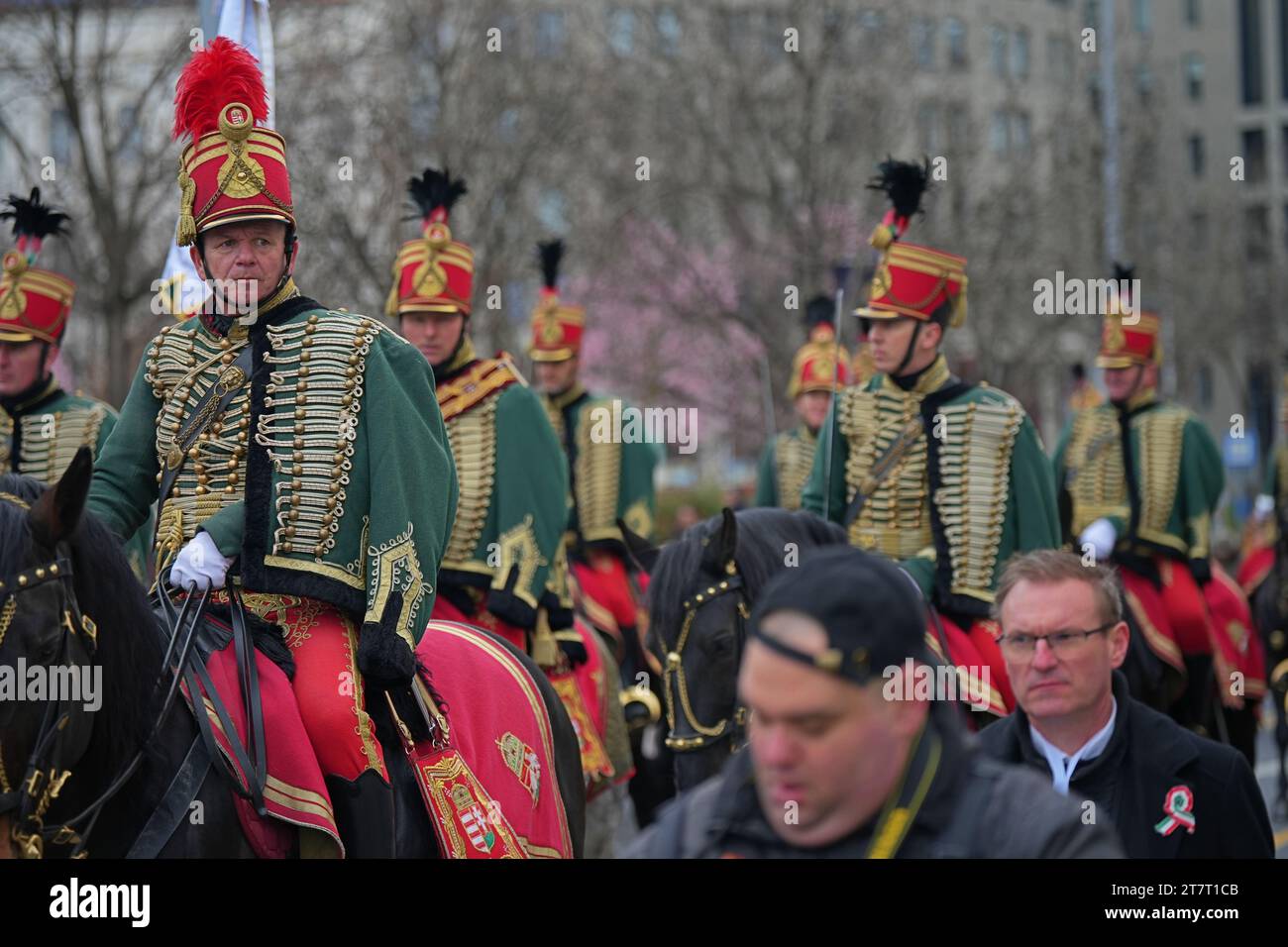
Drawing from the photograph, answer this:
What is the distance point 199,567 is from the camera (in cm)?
552

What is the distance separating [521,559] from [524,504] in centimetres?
27

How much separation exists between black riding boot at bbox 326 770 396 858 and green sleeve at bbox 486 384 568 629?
3.11 m

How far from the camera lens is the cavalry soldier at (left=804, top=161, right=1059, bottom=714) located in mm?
8148

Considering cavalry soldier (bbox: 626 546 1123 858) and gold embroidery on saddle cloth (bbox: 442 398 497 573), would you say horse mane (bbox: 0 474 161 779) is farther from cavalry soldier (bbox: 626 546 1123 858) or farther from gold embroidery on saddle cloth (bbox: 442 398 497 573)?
gold embroidery on saddle cloth (bbox: 442 398 497 573)

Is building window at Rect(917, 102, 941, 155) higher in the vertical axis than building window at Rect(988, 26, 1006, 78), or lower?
lower

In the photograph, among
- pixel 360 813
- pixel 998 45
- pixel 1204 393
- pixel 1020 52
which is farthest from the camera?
pixel 1204 393

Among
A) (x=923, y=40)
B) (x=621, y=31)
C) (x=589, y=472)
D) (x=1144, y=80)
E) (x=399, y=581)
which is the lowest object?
(x=399, y=581)

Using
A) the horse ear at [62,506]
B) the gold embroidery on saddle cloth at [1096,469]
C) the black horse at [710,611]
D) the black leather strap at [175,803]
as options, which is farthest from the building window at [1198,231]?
the horse ear at [62,506]

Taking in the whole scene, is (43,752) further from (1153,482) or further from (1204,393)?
(1204,393)

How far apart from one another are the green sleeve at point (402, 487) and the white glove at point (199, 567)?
424 millimetres

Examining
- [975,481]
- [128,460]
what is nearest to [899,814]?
[128,460]

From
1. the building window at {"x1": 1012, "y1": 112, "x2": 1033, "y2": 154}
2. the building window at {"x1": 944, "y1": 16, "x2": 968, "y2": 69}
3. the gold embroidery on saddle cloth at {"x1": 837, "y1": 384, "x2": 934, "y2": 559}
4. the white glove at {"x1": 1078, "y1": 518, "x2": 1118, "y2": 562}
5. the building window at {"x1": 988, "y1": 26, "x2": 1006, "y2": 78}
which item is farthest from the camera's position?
the building window at {"x1": 1012, "y1": 112, "x2": 1033, "y2": 154}

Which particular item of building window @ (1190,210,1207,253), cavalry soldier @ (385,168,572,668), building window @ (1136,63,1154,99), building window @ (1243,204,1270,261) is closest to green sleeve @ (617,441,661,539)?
cavalry soldier @ (385,168,572,668)

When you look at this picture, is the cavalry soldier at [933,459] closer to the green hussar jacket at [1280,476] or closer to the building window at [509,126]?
the green hussar jacket at [1280,476]
